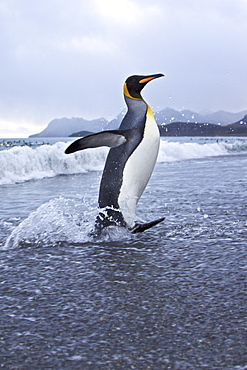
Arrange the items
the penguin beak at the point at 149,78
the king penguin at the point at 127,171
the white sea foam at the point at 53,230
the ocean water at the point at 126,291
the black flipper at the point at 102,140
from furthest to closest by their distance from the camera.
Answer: the penguin beak at the point at 149,78 → the king penguin at the point at 127,171 → the white sea foam at the point at 53,230 → the black flipper at the point at 102,140 → the ocean water at the point at 126,291

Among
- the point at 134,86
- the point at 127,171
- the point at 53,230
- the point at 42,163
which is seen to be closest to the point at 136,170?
the point at 127,171

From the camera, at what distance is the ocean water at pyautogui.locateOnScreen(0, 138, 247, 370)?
1.83m

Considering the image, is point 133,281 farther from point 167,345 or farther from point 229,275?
point 167,345

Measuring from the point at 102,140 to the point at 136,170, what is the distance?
1.79 ft

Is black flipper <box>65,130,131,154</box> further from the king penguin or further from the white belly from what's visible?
the white belly

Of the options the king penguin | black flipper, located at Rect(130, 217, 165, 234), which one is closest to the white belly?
the king penguin

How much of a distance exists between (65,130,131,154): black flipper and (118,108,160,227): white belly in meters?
0.20

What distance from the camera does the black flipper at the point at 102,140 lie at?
3.77m

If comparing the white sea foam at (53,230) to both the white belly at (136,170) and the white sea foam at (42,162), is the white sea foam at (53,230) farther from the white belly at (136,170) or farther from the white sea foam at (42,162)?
the white sea foam at (42,162)

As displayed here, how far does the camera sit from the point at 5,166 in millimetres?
11219

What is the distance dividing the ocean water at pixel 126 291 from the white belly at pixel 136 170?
11.6 inches

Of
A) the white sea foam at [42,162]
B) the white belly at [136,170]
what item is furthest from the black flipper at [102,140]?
the white sea foam at [42,162]

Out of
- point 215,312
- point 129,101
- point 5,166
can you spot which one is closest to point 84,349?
point 215,312

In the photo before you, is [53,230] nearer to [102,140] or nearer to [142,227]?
[142,227]
